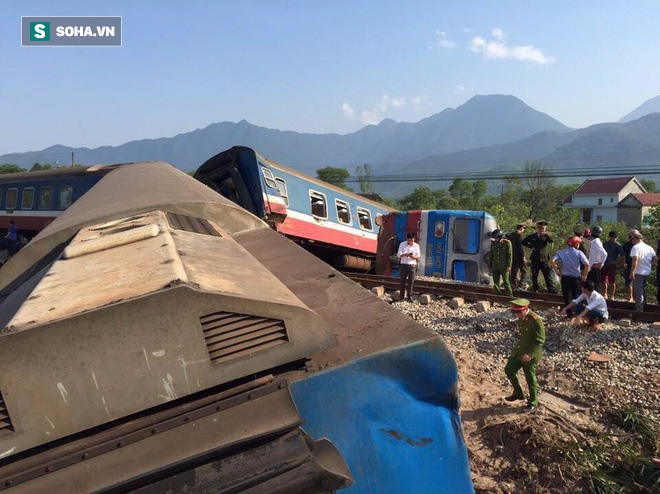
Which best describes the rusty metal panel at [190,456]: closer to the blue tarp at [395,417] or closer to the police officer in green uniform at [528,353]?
the blue tarp at [395,417]

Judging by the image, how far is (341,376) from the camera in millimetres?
1986

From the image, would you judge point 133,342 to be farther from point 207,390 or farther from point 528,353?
point 528,353

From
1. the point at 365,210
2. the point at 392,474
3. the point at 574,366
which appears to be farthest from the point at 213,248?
the point at 365,210

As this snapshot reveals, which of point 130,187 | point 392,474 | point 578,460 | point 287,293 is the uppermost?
point 130,187

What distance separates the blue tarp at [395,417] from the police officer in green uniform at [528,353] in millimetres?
3226

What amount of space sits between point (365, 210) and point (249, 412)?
15033 mm

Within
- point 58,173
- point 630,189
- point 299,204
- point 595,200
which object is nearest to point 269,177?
point 299,204

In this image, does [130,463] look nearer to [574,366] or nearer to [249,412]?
[249,412]

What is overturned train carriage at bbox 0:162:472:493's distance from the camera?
157cm

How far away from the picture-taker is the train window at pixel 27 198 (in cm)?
1611

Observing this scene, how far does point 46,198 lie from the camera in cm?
1559

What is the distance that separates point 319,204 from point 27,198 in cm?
1080

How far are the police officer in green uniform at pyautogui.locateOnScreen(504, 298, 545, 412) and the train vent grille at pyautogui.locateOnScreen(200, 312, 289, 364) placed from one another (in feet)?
13.0

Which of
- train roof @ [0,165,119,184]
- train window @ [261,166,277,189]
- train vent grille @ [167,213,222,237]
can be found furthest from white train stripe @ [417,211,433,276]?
train roof @ [0,165,119,184]
